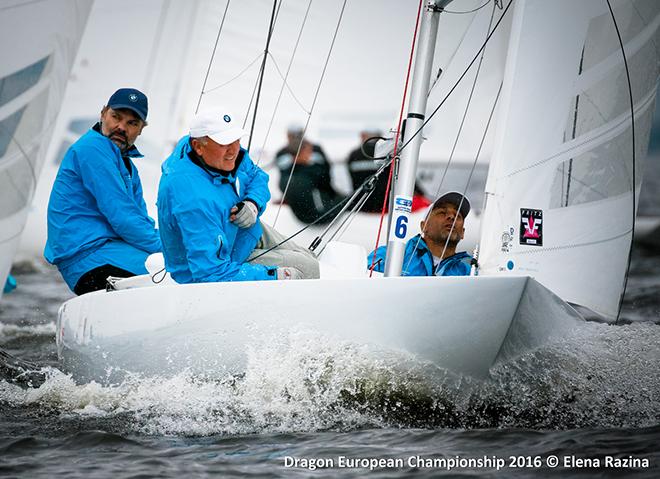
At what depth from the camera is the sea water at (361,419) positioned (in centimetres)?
284

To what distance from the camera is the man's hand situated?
366 centimetres

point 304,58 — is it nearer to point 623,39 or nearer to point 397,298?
point 623,39

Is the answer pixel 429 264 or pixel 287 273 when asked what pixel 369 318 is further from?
pixel 429 264

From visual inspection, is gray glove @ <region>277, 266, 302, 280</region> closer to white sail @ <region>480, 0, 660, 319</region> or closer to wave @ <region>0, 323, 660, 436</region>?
wave @ <region>0, 323, 660, 436</region>

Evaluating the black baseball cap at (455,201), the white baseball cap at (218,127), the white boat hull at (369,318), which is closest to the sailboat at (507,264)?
the white boat hull at (369,318)

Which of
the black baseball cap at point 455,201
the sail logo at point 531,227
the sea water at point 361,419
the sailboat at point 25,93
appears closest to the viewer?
the sea water at point 361,419

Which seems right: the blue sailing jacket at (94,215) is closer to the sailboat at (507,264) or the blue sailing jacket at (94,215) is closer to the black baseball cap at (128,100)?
the black baseball cap at (128,100)

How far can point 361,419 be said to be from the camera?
130 inches

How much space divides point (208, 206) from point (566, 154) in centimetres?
143

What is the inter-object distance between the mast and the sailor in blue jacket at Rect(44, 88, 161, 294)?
1135mm

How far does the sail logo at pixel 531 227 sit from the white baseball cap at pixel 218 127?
111 cm

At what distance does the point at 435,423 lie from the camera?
3.30 m

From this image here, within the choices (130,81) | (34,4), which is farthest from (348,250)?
(130,81)

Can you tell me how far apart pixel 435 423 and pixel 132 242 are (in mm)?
1642
